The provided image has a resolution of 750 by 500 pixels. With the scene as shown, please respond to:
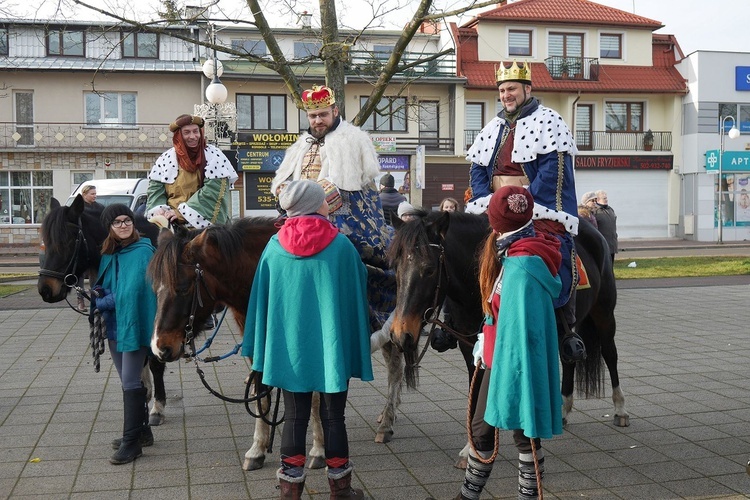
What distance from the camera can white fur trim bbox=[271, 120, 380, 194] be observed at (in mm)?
5082

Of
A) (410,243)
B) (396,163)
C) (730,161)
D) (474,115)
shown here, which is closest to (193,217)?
(410,243)

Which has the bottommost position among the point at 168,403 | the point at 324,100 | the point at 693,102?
the point at 168,403

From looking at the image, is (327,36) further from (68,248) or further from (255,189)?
(255,189)

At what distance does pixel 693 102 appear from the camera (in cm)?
3703

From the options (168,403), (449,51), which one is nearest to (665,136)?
(449,51)

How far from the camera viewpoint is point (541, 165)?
4.95m

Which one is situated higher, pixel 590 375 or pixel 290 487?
pixel 590 375

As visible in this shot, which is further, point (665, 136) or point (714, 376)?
point (665, 136)

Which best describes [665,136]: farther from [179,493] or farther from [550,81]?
[179,493]

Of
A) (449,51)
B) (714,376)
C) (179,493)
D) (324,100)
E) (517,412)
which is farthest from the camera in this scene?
(449,51)

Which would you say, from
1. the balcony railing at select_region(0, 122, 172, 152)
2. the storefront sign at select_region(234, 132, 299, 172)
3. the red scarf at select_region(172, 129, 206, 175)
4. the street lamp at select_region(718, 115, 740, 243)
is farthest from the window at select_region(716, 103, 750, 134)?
the red scarf at select_region(172, 129, 206, 175)

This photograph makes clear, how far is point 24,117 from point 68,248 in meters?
31.1

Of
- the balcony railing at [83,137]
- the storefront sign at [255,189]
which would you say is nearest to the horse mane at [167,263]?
the storefront sign at [255,189]

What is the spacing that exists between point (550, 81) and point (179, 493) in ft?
113
